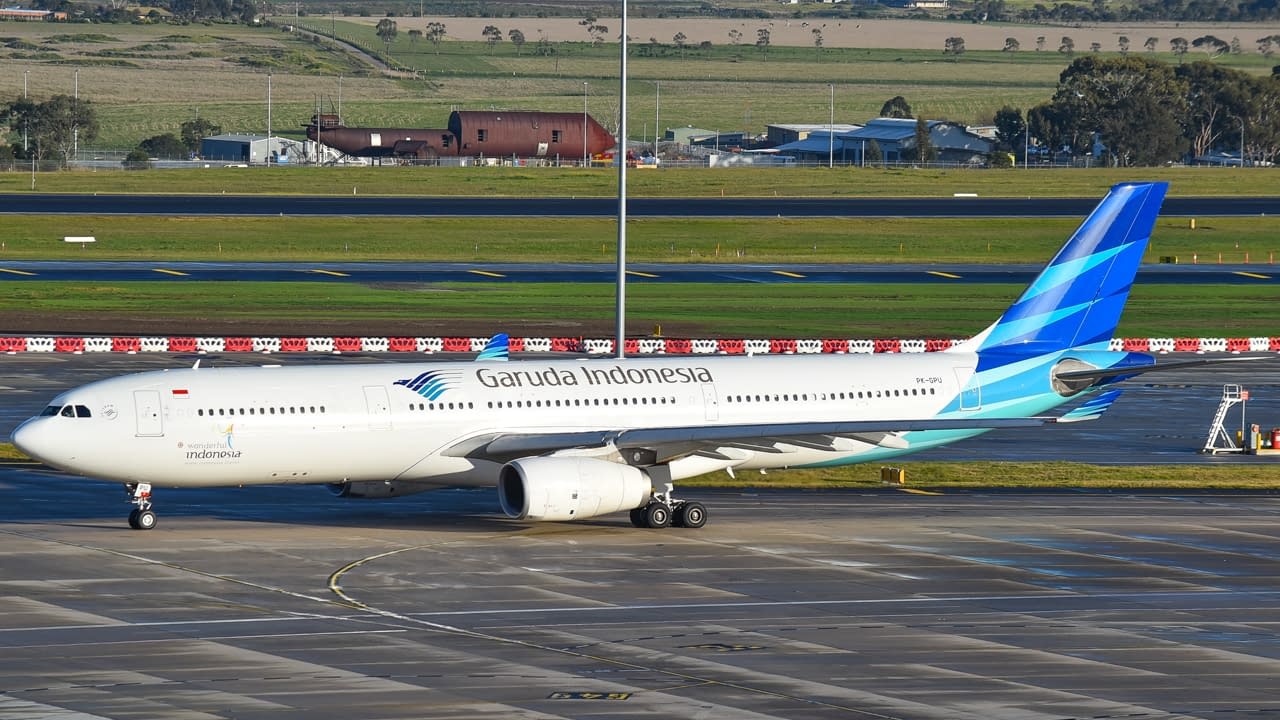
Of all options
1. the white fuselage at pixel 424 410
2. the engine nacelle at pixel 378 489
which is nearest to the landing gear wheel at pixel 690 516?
the white fuselage at pixel 424 410

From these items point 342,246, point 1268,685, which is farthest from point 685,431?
point 342,246

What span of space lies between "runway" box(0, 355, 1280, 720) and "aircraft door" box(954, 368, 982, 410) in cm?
267

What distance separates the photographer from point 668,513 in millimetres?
43281

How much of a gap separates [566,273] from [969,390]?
200 feet

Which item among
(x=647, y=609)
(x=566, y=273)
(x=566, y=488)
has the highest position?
(x=566, y=273)

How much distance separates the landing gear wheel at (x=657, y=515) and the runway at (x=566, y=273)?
5997 cm

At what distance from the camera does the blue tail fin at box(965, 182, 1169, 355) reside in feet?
161

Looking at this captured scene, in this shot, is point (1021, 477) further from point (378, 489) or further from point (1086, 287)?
point (378, 489)

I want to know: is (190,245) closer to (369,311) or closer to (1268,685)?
(369,311)

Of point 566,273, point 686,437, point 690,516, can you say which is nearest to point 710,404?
point 690,516

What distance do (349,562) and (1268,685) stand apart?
763 inches

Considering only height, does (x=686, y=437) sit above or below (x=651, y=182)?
below

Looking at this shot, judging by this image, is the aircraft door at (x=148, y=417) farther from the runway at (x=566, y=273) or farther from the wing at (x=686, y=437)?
the runway at (x=566, y=273)

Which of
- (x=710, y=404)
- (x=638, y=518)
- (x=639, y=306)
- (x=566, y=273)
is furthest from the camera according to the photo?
(x=566, y=273)
